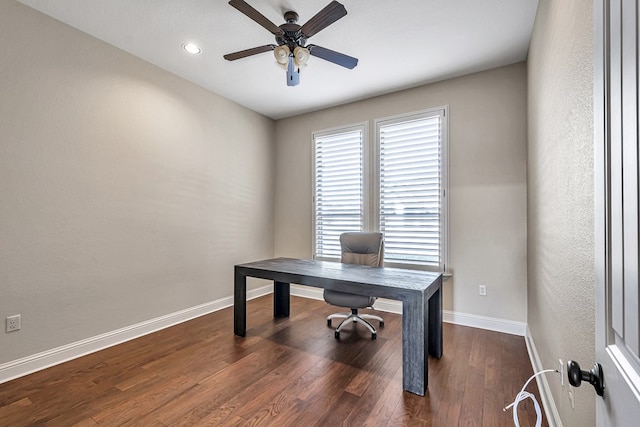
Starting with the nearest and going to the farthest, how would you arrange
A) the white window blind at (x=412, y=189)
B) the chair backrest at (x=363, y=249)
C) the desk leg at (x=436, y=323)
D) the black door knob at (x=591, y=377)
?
the black door knob at (x=591, y=377) → the desk leg at (x=436, y=323) → the chair backrest at (x=363, y=249) → the white window blind at (x=412, y=189)

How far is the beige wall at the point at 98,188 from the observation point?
2.24 meters

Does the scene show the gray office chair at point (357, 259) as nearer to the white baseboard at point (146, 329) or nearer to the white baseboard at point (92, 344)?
the white baseboard at point (146, 329)

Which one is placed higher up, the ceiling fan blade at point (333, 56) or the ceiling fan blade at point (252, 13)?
the ceiling fan blade at point (252, 13)

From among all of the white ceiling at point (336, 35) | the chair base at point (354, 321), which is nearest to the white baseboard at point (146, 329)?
the chair base at point (354, 321)

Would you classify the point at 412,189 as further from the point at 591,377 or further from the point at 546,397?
the point at 591,377

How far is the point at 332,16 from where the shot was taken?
6.43 ft

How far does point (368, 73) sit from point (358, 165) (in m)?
1.15

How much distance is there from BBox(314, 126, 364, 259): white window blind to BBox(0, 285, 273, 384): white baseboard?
1725 millimetres

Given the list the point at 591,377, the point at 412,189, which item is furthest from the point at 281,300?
the point at 591,377

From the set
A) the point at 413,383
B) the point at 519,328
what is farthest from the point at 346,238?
the point at 519,328

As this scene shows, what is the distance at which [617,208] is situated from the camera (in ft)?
1.87

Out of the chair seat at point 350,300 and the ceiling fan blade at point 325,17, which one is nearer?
the ceiling fan blade at point 325,17

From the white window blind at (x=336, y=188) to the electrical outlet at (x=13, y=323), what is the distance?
307 centimetres

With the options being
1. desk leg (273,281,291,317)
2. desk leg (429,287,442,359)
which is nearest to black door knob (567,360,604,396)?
desk leg (429,287,442,359)
